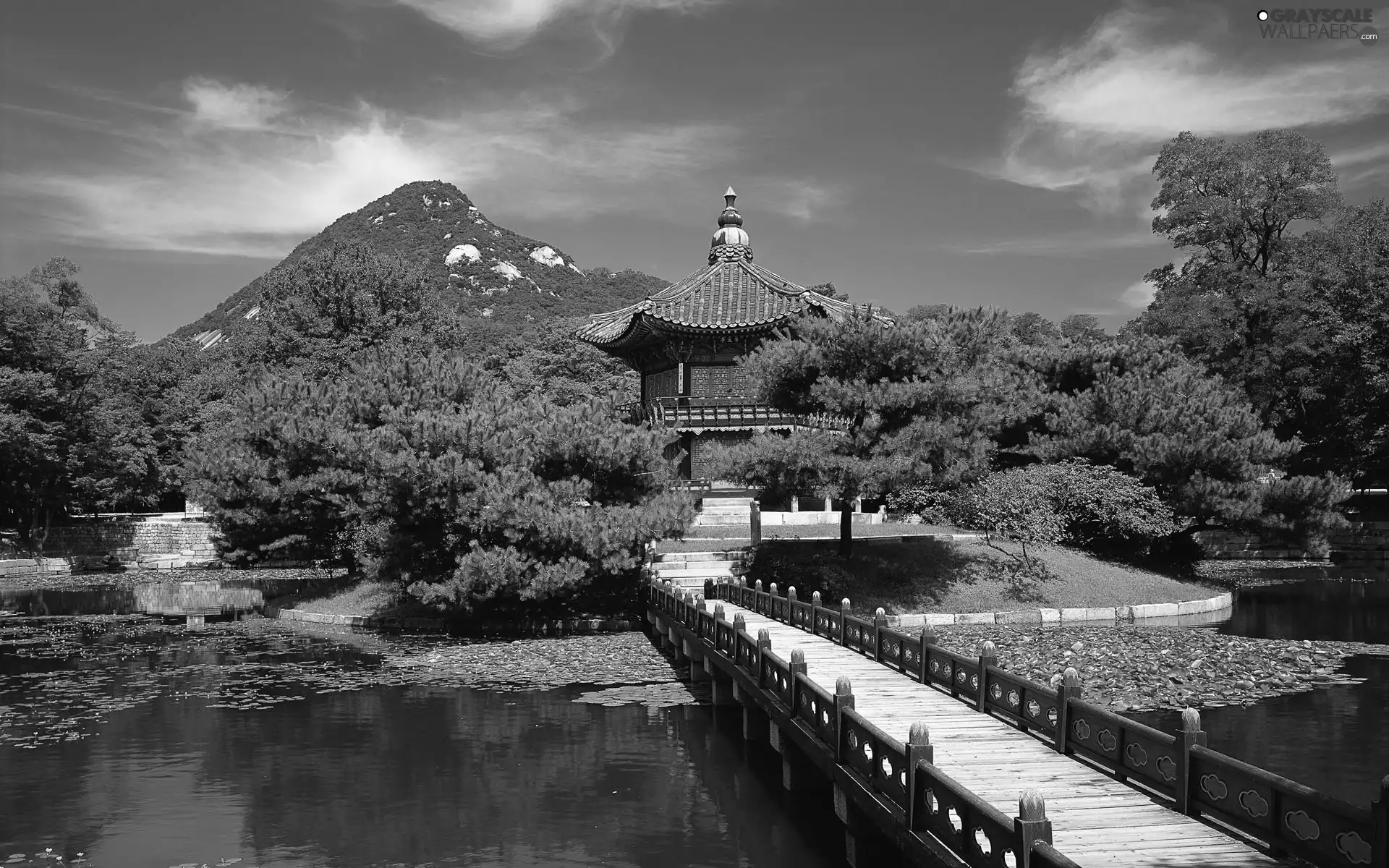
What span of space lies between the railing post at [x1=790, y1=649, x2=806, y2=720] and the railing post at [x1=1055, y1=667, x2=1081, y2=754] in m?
2.99

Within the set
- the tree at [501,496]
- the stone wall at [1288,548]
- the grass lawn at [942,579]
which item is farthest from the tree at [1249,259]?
the tree at [501,496]

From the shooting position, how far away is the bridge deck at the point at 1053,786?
7.63 metres

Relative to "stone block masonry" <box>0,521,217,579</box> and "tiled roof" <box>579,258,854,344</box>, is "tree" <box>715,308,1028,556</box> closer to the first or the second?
"tiled roof" <box>579,258,854,344</box>

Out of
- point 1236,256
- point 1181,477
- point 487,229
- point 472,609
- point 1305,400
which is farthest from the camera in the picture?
point 487,229

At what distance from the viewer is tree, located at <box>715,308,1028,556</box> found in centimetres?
2489

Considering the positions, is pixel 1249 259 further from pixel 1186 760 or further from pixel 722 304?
pixel 1186 760

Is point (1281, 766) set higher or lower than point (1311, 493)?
lower

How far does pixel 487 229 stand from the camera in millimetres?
159125

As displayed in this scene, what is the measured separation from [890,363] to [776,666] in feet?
45.7

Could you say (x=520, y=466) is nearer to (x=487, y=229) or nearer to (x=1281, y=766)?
(x=1281, y=766)

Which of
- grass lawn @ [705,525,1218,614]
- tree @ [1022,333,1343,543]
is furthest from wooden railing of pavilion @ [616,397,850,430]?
tree @ [1022,333,1343,543]

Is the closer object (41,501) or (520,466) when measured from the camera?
(520,466)

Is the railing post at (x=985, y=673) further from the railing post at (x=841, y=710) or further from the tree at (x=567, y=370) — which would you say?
the tree at (x=567, y=370)

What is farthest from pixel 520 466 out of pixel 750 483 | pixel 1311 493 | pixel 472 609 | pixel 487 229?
pixel 487 229
